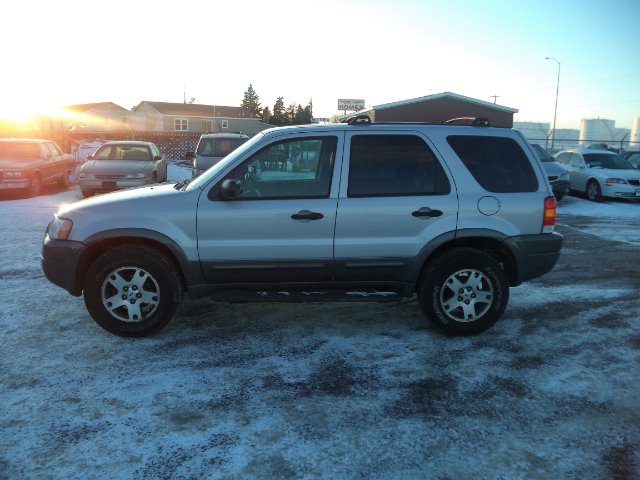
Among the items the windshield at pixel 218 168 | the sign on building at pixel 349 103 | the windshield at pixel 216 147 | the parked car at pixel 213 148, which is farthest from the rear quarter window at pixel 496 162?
the sign on building at pixel 349 103

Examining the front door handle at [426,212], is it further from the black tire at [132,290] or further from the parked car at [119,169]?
the parked car at [119,169]

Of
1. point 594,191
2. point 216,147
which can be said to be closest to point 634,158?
point 594,191

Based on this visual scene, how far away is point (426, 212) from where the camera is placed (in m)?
4.41

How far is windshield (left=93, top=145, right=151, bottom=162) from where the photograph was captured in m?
13.7

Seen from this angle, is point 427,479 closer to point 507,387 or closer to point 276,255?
point 507,387

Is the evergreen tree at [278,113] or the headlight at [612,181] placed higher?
the evergreen tree at [278,113]

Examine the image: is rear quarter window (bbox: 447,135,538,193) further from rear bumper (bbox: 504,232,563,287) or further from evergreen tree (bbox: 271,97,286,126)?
evergreen tree (bbox: 271,97,286,126)

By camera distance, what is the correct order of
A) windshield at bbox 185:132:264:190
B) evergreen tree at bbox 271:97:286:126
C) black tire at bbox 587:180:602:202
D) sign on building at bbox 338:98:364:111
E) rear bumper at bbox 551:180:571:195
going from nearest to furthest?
windshield at bbox 185:132:264:190 → rear bumper at bbox 551:180:571:195 → black tire at bbox 587:180:602:202 → sign on building at bbox 338:98:364:111 → evergreen tree at bbox 271:97:286:126

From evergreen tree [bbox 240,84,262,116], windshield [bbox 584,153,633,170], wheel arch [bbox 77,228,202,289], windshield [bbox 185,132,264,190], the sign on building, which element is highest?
evergreen tree [bbox 240,84,262,116]

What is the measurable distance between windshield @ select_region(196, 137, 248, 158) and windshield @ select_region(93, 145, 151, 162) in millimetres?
1550

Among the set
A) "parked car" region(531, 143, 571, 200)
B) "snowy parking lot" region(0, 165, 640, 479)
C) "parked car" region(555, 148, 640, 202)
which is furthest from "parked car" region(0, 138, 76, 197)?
"parked car" region(555, 148, 640, 202)

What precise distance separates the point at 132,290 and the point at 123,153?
34.6 ft

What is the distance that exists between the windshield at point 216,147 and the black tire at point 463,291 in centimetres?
995

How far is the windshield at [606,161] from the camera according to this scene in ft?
51.3
